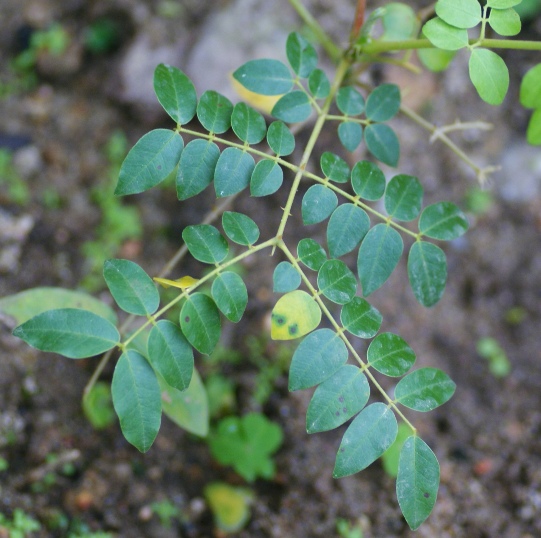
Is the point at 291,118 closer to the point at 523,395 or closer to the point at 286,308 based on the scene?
the point at 286,308

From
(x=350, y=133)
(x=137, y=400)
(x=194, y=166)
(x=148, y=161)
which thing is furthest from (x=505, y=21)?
(x=137, y=400)

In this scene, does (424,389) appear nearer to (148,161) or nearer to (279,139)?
(279,139)

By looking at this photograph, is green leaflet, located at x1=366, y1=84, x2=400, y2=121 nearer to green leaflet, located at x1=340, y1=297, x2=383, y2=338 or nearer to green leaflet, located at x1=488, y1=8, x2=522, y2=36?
green leaflet, located at x1=488, y1=8, x2=522, y2=36

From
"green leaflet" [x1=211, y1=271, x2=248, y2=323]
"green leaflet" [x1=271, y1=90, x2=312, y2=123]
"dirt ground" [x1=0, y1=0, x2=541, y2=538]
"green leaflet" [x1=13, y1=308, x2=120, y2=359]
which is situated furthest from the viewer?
"dirt ground" [x1=0, y1=0, x2=541, y2=538]

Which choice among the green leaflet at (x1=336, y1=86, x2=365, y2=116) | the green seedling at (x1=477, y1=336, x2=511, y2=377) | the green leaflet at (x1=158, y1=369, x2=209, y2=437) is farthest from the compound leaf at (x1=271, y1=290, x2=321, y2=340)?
the green seedling at (x1=477, y1=336, x2=511, y2=377)

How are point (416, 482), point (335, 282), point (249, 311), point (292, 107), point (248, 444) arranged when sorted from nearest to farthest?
1. point (416, 482)
2. point (335, 282)
3. point (292, 107)
4. point (248, 444)
5. point (249, 311)

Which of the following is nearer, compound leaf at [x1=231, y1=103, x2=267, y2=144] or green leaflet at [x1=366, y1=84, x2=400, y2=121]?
compound leaf at [x1=231, y1=103, x2=267, y2=144]
